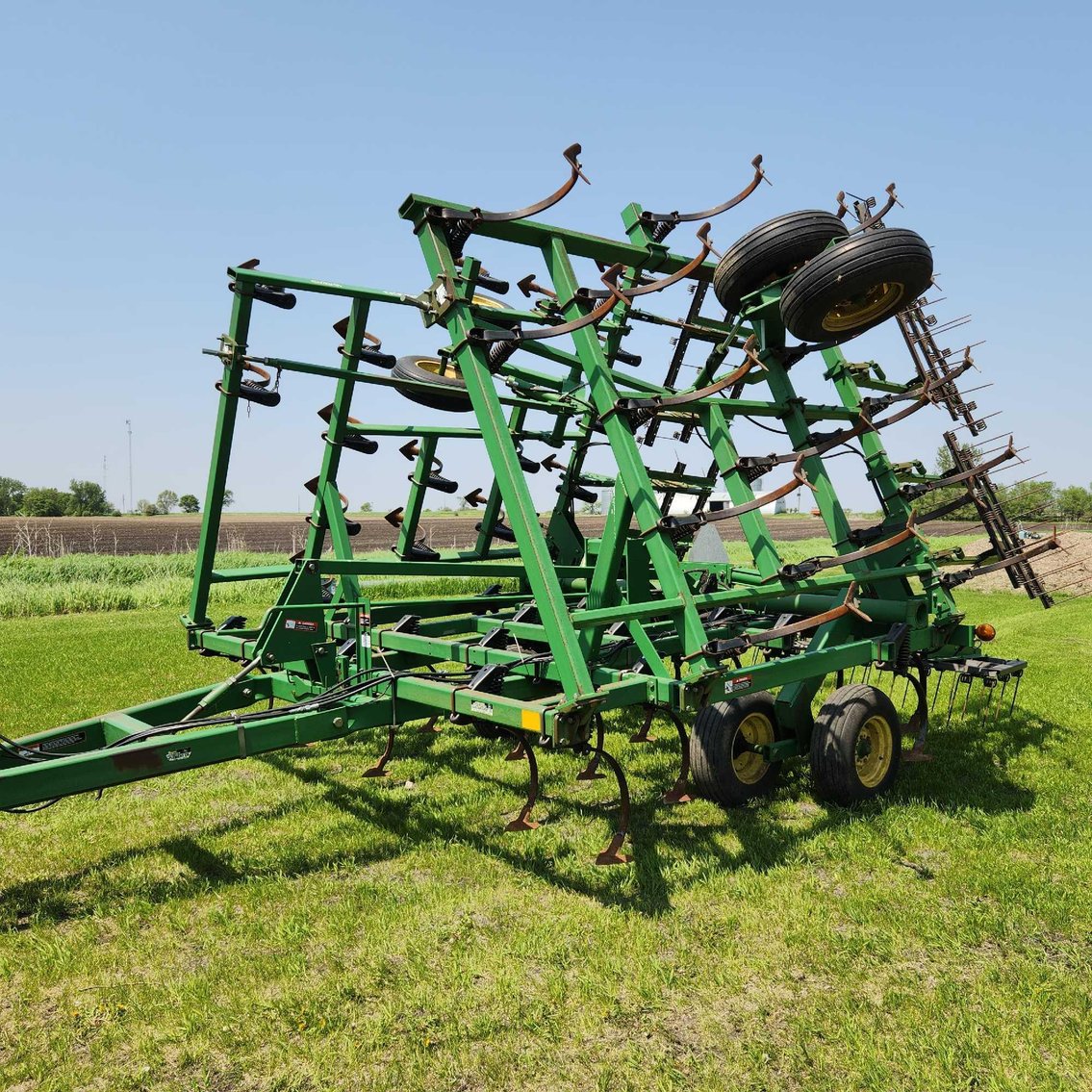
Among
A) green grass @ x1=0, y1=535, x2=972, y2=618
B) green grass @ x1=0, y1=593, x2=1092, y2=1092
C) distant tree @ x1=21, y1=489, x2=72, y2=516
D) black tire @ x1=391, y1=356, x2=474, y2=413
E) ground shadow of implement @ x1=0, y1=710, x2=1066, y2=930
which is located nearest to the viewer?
green grass @ x1=0, y1=593, x2=1092, y2=1092

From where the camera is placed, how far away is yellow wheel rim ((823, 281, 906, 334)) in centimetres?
520

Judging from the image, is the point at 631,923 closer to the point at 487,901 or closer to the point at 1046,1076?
the point at 487,901

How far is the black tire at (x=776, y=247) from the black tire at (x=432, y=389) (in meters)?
2.13

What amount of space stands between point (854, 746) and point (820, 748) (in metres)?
0.21

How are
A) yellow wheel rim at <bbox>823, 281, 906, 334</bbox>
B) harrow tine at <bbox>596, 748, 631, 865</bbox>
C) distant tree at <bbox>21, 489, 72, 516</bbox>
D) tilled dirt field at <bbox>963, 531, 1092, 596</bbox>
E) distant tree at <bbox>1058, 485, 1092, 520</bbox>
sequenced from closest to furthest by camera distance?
harrow tine at <bbox>596, 748, 631, 865</bbox> < yellow wheel rim at <bbox>823, 281, 906, 334</bbox> < tilled dirt field at <bbox>963, 531, 1092, 596</bbox> < distant tree at <bbox>1058, 485, 1092, 520</bbox> < distant tree at <bbox>21, 489, 72, 516</bbox>

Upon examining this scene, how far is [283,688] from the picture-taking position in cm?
516

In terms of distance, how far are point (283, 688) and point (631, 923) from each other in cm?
257

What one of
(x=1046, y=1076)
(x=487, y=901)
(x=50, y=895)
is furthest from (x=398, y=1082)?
(x=50, y=895)

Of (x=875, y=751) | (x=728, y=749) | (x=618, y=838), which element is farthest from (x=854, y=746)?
(x=618, y=838)

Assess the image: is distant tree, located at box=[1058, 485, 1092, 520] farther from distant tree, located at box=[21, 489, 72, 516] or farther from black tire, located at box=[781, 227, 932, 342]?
distant tree, located at box=[21, 489, 72, 516]

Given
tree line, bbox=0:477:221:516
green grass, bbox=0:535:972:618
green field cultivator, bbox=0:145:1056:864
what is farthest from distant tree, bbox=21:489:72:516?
green field cultivator, bbox=0:145:1056:864

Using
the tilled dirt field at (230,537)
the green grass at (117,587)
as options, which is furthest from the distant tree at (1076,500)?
the green grass at (117,587)

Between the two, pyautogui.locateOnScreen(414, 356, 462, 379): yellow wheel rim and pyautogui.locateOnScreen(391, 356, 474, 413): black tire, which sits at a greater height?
pyautogui.locateOnScreen(414, 356, 462, 379): yellow wheel rim

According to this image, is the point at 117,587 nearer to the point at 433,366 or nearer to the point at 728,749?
the point at 433,366
